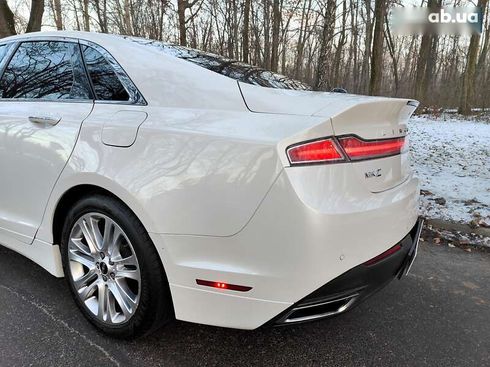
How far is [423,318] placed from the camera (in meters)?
2.54

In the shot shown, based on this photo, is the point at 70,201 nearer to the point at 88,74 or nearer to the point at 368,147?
the point at 88,74

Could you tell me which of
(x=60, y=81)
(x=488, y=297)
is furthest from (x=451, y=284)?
(x=60, y=81)

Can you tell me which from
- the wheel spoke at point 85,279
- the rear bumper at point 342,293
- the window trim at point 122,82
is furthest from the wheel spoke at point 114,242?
the rear bumper at point 342,293

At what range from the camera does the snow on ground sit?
174 inches

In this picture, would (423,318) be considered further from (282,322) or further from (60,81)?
(60,81)

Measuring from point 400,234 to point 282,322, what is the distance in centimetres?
74

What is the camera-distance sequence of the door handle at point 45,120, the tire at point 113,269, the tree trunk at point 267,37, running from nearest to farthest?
the tire at point 113,269
the door handle at point 45,120
the tree trunk at point 267,37

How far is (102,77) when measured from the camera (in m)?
2.25

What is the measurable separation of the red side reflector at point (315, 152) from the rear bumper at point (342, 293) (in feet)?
1.62

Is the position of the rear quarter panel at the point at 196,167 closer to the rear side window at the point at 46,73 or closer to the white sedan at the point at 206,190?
the white sedan at the point at 206,190

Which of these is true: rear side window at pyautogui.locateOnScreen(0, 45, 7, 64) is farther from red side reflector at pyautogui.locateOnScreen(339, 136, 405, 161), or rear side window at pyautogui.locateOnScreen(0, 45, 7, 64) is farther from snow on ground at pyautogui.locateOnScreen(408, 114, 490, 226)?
snow on ground at pyautogui.locateOnScreen(408, 114, 490, 226)

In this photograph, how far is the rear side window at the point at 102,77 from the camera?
2152 mm

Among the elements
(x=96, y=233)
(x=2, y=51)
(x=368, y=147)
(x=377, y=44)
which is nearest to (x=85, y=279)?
(x=96, y=233)

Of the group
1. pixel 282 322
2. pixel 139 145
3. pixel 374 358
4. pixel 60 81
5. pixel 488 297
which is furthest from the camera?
pixel 488 297
